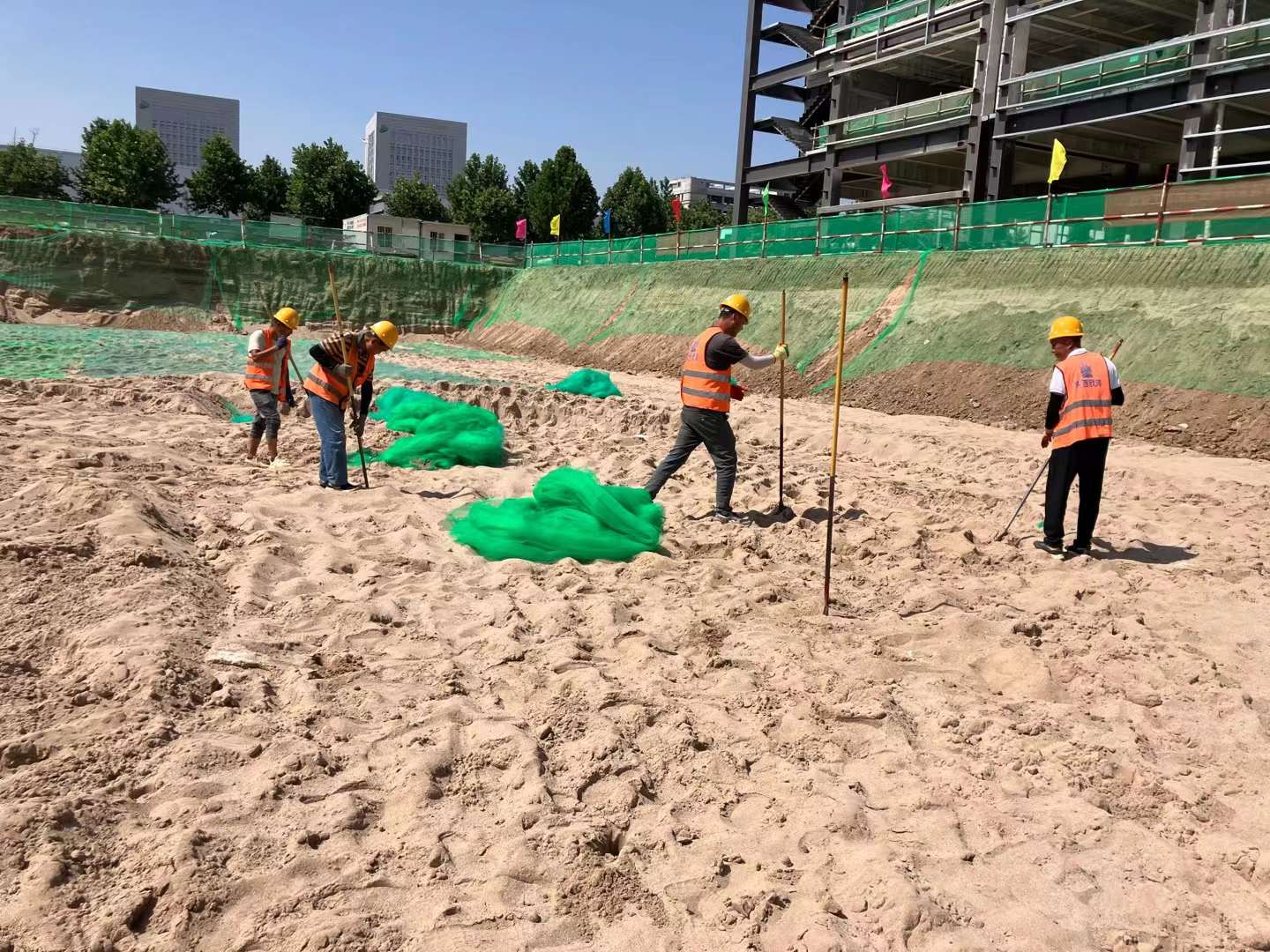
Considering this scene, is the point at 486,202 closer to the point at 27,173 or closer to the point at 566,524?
the point at 27,173

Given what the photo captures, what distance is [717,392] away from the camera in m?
6.43

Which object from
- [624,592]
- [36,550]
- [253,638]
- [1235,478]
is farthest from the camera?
[1235,478]

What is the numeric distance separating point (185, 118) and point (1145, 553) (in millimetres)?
139665

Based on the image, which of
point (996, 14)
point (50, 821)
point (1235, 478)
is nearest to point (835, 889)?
point (50, 821)

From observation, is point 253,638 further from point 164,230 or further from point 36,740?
point 164,230

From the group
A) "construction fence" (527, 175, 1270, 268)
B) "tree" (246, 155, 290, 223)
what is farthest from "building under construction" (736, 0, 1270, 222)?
"tree" (246, 155, 290, 223)

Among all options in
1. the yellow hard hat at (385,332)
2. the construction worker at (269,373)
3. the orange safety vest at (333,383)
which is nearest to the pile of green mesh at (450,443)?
the construction worker at (269,373)

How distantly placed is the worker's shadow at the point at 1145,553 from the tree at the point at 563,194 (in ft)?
150

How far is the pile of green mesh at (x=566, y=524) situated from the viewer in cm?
566

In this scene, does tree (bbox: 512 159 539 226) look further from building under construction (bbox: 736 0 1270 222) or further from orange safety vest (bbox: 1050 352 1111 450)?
orange safety vest (bbox: 1050 352 1111 450)

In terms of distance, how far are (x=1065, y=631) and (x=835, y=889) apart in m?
→ 2.68

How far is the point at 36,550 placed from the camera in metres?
4.43

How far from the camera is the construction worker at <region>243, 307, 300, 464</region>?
310 inches

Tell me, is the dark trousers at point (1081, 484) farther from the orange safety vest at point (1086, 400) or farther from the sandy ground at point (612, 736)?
the sandy ground at point (612, 736)
